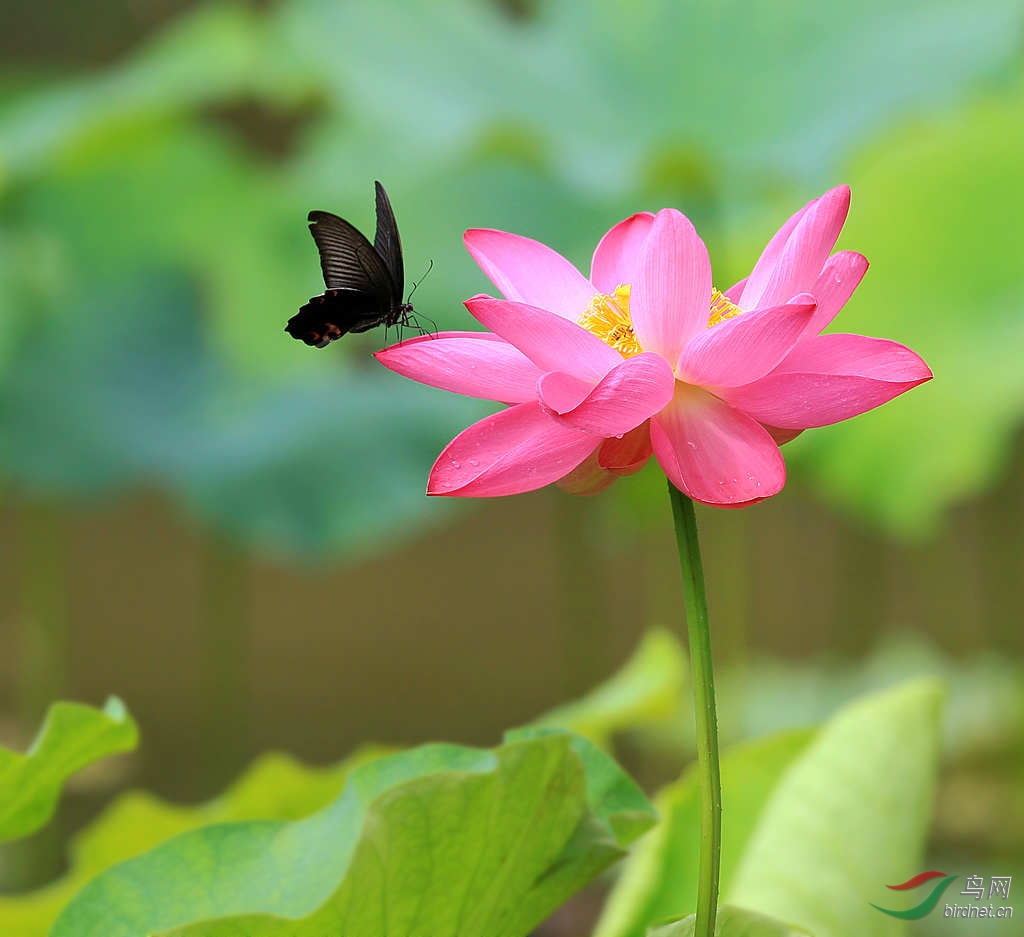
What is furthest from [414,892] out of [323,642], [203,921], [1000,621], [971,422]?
[323,642]

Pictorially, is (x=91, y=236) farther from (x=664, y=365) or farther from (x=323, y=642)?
(x=664, y=365)

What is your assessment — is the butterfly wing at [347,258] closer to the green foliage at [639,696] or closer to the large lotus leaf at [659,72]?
the green foliage at [639,696]

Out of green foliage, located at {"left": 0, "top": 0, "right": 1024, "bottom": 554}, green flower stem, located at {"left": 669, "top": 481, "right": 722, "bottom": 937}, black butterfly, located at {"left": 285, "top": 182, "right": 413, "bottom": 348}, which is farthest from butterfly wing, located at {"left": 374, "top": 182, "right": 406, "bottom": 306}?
green foliage, located at {"left": 0, "top": 0, "right": 1024, "bottom": 554}

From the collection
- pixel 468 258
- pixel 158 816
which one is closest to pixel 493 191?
pixel 468 258

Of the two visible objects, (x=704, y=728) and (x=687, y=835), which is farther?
(x=687, y=835)

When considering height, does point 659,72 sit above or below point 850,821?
above

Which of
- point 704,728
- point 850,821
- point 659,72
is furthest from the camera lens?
point 659,72

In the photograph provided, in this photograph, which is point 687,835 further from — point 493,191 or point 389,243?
point 493,191

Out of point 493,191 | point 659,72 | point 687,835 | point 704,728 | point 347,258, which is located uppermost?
point 659,72
